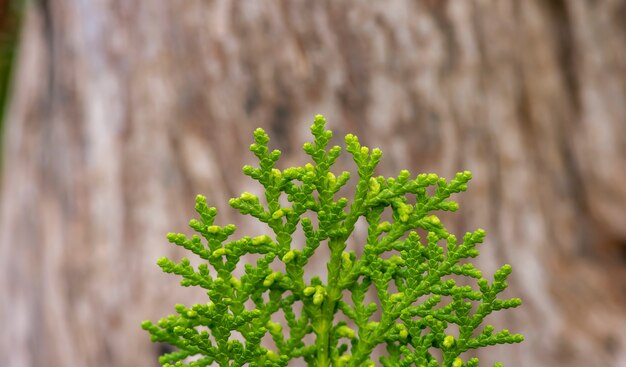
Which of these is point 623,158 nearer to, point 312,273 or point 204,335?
point 312,273

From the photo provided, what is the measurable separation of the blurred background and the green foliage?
159 cm

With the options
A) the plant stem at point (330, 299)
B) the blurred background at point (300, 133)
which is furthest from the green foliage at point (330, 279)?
the blurred background at point (300, 133)

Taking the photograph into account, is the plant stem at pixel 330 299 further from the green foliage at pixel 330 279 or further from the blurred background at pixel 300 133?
the blurred background at pixel 300 133

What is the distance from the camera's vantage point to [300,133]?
281 cm

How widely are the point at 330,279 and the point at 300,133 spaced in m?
1.61

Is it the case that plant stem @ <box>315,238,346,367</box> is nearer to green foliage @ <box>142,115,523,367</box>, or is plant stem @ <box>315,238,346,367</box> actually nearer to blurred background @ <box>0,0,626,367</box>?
green foliage @ <box>142,115,523,367</box>

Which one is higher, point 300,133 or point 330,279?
point 300,133

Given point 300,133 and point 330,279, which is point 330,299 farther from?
point 300,133

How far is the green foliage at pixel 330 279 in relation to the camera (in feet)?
3.84

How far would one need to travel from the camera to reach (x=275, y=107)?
283 cm

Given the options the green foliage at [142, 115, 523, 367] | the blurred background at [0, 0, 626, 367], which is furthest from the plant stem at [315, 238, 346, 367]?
the blurred background at [0, 0, 626, 367]

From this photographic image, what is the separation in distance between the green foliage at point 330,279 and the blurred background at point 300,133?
1.59 m

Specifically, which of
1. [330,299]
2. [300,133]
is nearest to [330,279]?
[330,299]

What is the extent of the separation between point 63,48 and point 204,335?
2349mm
